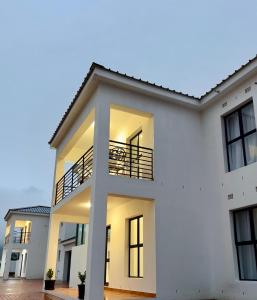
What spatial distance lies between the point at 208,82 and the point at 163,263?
2000 inches

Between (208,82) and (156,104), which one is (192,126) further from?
(208,82)

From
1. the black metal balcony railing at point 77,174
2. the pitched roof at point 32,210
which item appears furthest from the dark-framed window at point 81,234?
the pitched roof at point 32,210

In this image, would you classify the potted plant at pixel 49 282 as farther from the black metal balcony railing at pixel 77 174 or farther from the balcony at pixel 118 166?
the black metal balcony railing at pixel 77 174

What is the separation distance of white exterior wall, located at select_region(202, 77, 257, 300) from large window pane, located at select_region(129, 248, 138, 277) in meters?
2.30

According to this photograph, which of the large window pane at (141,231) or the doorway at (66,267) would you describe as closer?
the large window pane at (141,231)

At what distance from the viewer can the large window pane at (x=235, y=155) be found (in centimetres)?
919

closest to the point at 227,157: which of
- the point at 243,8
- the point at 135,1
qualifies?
the point at 135,1

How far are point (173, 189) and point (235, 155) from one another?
2.00 m

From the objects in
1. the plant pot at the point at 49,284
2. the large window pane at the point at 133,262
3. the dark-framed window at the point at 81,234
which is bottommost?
the plant pot at the point at 49,284

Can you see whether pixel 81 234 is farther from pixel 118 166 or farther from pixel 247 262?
pixel 247 262

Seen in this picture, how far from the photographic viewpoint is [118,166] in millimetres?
10633

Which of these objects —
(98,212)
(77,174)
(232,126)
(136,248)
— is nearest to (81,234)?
(77,174)

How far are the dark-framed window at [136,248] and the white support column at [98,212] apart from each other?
2.41m

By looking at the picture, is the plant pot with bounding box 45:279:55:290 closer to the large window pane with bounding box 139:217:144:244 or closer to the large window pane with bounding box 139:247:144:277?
the large window pane with bounding box 139:247:144:277
